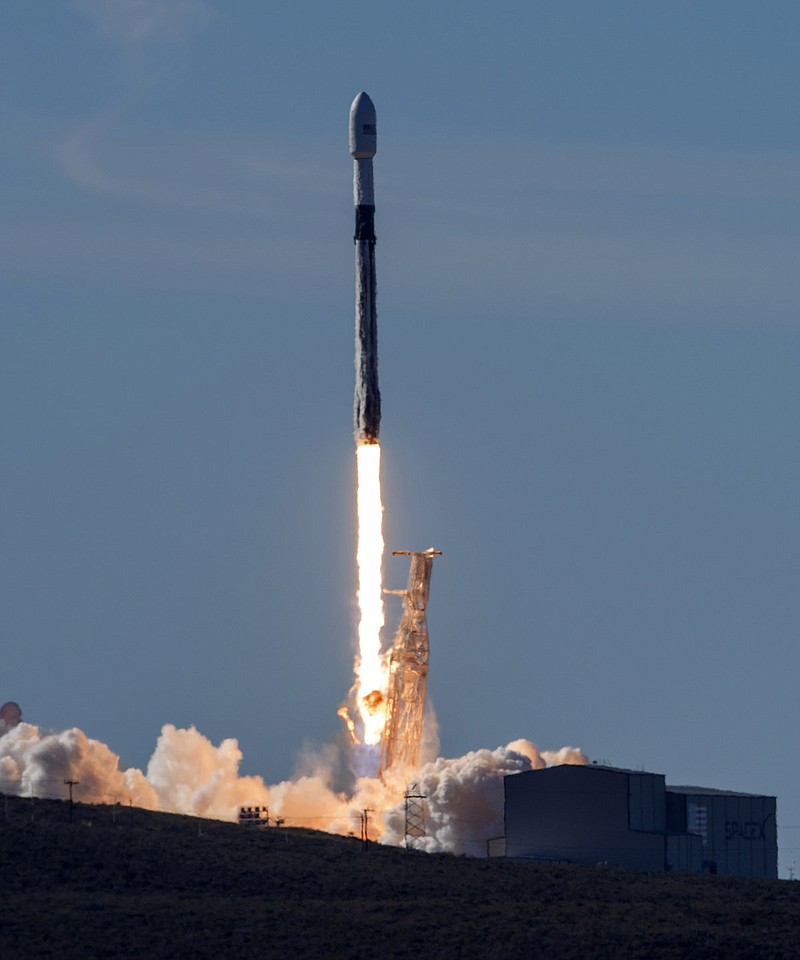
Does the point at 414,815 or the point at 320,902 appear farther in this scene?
the point at 414,815

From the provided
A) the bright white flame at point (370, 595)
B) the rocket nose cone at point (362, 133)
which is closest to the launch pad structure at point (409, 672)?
the bright white flame at point (370, 595)

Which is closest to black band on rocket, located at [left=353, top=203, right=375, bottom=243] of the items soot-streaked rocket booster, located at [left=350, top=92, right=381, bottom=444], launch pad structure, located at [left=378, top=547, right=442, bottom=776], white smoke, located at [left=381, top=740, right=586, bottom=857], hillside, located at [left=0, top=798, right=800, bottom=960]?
soot-streaked rocket booster, located at [left=350, top=92, right=381, bottom=444]

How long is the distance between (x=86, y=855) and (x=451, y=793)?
134 ft

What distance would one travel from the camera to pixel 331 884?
158375mm

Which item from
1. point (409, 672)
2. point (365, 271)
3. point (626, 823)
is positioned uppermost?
point (365, 271)

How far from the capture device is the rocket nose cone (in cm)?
19750

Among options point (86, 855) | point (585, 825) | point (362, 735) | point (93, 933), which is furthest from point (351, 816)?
point (93, 933)

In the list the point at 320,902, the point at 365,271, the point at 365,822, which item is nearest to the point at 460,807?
the point at 365,822

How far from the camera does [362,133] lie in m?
198

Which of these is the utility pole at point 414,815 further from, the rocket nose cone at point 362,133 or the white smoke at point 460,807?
the rocket nose cone at point 362,133

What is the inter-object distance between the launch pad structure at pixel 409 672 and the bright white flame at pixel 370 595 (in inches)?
49.4

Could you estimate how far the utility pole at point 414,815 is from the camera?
194 metres

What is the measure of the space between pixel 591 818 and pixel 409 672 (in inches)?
644

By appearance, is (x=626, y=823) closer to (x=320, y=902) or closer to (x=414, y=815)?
(x=414, y=815)
